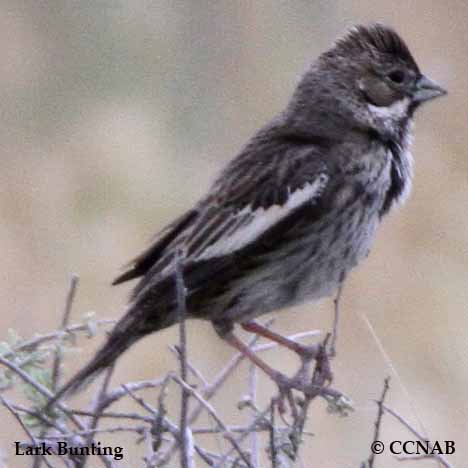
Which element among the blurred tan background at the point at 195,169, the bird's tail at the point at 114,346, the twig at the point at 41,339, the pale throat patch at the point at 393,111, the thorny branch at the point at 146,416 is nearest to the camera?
the thorny branch at the point at 146,416

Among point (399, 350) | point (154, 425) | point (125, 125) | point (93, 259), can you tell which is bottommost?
point (154, 425)

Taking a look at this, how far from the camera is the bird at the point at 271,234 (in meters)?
5.75

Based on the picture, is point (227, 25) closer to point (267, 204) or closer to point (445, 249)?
point (445, 249)

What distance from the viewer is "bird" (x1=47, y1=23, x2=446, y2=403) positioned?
5.75 m

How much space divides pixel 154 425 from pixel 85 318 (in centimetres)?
36

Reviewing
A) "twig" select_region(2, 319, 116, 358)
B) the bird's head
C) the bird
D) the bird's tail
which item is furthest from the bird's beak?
"twig" select_region(2, 319, 116, 358)

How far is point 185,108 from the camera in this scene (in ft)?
35.6

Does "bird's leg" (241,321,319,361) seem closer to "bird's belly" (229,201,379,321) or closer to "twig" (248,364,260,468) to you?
"bird's belly" (229,201,379,321)

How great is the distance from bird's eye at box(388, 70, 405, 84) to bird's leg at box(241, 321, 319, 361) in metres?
0.83

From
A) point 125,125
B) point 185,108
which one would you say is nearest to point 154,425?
point 125,125

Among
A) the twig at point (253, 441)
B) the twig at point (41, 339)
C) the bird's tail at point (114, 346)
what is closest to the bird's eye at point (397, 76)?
the bird's tail at point (114, 346)

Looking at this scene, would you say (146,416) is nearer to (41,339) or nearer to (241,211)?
(41,339)

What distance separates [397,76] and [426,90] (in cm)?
10

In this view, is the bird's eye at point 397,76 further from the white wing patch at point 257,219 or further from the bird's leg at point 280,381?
the bird's leg at point 280,381
